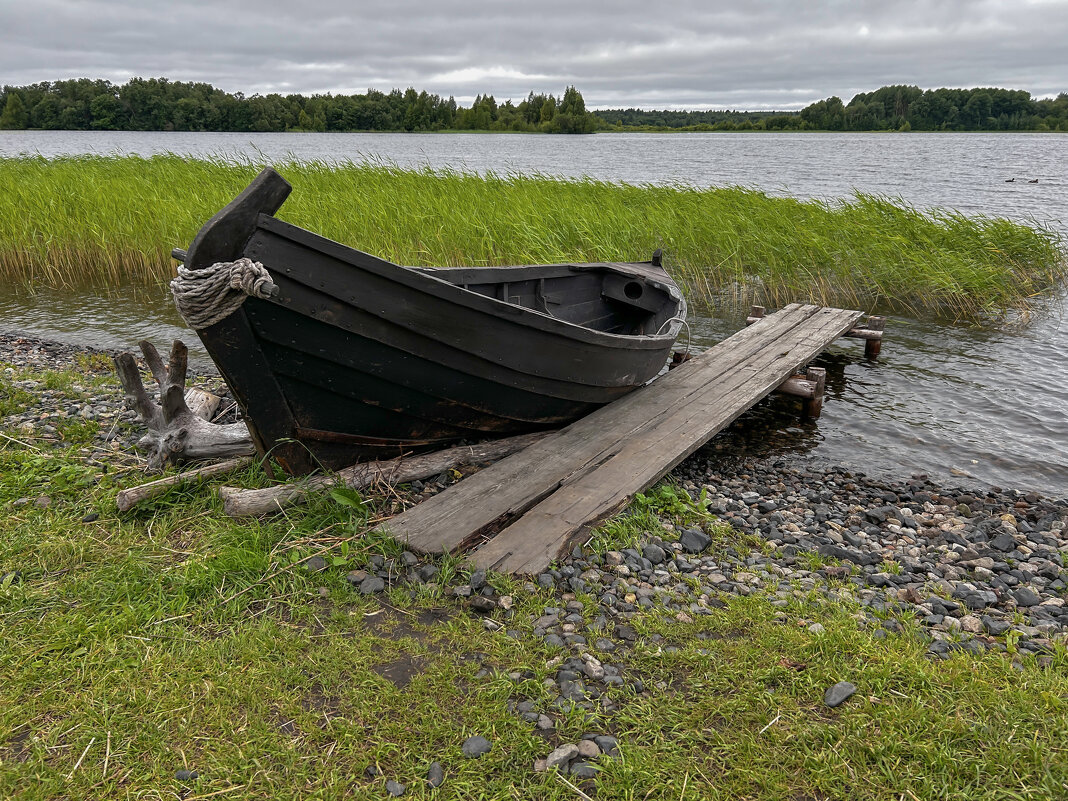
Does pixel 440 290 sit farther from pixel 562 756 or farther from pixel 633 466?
pixel 562 756

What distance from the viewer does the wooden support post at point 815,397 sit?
7.36 meters

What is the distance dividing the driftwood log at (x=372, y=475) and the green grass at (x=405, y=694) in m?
0.31

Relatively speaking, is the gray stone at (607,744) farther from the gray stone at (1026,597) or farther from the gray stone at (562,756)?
the gray stone at (1026,597)

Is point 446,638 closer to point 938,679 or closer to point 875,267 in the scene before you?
point 938,679

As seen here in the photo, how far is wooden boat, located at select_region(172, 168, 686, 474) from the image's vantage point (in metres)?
3.67

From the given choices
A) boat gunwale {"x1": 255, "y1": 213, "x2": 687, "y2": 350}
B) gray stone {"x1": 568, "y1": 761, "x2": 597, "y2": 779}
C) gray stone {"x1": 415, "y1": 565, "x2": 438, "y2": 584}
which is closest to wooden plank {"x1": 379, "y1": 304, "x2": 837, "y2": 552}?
gray stone {"x1": 415, "y1": 565, "x2": 438, "y2": 584}

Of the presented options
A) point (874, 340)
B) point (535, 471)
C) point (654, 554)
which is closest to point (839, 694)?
point (654, 554)

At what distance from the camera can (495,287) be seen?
267 inches

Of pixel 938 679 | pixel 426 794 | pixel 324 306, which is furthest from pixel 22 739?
pixel 938 679

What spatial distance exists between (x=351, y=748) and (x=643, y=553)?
6.49 ft

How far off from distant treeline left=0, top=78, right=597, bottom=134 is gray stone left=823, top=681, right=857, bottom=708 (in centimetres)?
7606

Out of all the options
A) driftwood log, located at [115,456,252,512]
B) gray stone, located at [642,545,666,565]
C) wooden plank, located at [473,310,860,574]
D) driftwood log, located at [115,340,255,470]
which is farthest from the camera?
driftwood log, located at [115,340,255,470]

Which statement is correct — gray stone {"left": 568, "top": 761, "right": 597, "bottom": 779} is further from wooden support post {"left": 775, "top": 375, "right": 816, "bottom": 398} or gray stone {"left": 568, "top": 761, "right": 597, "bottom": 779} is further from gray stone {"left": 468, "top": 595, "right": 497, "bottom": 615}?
wooden support post {"left": 775, "top": 375, "right": 816, "bottom": 398}

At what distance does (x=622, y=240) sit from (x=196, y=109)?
2696 inches
